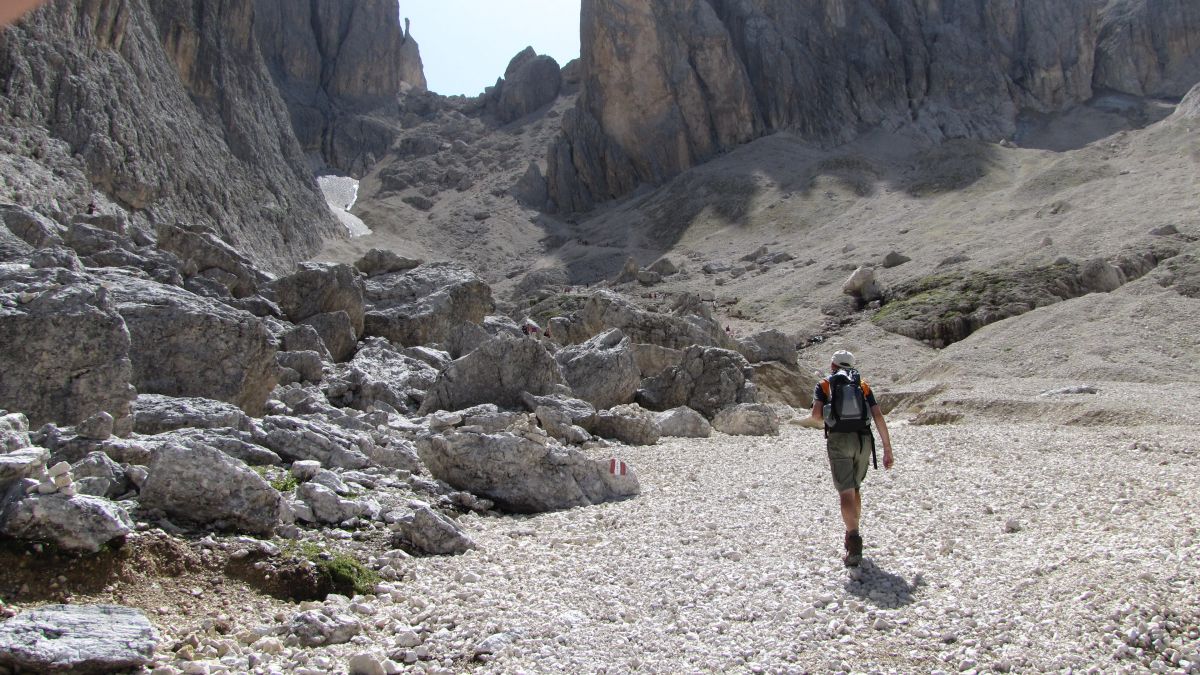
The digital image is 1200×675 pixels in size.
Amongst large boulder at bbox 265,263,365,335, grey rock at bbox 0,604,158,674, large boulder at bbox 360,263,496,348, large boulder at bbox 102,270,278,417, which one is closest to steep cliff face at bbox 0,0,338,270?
large boulder at bbox 265,263,365,335

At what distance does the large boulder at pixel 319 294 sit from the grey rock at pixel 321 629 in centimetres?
1675

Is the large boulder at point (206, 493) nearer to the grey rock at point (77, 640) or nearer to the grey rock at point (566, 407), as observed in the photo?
the grey rock at point (77, 640)

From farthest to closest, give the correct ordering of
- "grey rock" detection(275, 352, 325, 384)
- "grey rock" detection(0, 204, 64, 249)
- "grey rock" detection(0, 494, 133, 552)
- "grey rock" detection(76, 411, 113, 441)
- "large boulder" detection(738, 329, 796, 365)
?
1. "large boulder" detection(738, 329, 796, 365)
2. "grey rock" detection(0, 204, 64, 249)
3. "grey rock" detection(275, 352, 325, 384)
4. "grey rock" detection(76, 411, 113, 441)
5. "grey rock" detection(0, 494, 133, 552)

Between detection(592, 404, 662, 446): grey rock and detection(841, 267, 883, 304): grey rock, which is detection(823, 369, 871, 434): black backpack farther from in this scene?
detection(841, 267, 883, 304): grey rock

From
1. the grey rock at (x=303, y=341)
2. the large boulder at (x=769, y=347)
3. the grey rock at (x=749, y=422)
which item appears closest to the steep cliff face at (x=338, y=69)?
the large boulder at (x=769, y=347)

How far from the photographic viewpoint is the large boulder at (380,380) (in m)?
17.1

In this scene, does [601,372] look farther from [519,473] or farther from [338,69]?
[338,69]

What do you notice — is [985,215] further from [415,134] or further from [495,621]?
[415,134]

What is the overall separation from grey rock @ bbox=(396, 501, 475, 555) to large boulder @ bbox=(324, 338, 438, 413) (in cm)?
775

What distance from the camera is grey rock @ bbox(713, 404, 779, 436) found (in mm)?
19359

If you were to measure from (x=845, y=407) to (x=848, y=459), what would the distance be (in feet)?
1.53

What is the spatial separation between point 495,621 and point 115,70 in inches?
1723

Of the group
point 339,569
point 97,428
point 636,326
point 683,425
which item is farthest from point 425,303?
point 339,569

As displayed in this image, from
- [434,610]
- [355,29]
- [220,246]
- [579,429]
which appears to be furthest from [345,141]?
[434,610]
